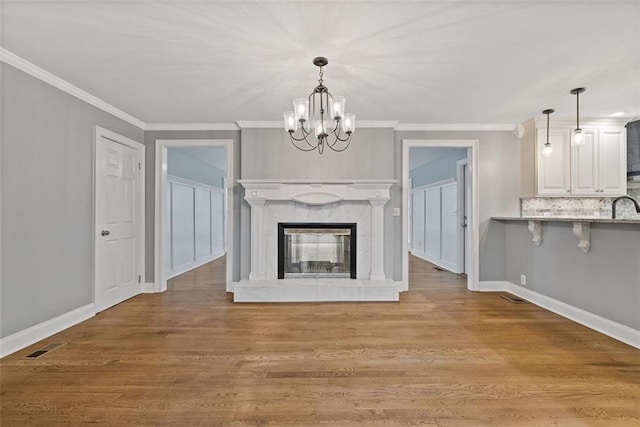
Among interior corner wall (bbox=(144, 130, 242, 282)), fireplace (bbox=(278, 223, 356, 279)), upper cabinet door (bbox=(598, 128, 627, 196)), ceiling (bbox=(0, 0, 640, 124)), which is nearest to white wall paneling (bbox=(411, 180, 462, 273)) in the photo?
upper cabinet door (bbox=(598, 128, 627, 196))

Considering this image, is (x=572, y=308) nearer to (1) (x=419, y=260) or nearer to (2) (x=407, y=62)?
(2) (x=407, y=62)

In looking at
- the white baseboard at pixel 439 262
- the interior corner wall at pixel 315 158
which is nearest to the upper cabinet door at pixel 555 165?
the interior corner wall at pixel 315 158

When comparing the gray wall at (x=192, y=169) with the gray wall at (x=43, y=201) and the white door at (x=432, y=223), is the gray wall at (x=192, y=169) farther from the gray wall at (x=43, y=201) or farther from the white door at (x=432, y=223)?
the white door at (x=432, y=223)

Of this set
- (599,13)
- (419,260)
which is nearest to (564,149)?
(599,13)

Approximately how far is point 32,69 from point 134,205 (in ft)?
6.39

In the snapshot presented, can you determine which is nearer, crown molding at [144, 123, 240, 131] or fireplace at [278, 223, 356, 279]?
fireplace at [278, 223, 356, 279]

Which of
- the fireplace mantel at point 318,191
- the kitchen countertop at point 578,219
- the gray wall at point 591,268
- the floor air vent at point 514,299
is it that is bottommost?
the floor air vent at point 514,299

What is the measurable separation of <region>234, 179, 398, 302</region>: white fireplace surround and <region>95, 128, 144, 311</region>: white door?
1532mm

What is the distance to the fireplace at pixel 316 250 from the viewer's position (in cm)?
417

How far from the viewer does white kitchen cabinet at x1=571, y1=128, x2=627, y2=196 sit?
4.05 metres

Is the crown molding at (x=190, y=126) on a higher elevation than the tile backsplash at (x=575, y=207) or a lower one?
higher

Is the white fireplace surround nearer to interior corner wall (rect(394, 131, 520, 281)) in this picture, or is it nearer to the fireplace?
the fireplace

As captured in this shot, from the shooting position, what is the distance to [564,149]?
4.07m

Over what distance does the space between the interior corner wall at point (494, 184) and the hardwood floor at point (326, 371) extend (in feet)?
3.66
